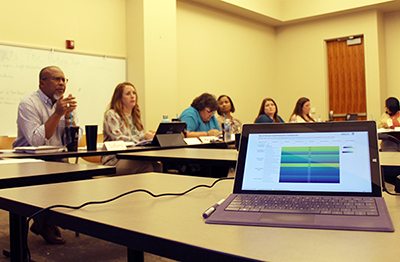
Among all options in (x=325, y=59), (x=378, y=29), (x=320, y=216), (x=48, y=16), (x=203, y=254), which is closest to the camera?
(x=203, y=254)

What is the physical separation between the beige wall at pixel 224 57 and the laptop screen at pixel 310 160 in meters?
4.85

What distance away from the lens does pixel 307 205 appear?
728mm

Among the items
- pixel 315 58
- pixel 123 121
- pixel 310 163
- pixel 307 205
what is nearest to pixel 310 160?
pixel 310 163

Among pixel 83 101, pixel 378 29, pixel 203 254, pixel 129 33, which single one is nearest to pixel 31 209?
pixel 203 254

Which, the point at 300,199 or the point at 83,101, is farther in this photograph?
the point at 83,101

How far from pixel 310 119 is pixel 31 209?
531 centimetres

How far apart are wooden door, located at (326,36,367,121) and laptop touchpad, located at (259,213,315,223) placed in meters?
6.55

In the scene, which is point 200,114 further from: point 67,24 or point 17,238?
point 17,238

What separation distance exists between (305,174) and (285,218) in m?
0.18

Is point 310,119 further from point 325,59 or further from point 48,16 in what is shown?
point 48,16

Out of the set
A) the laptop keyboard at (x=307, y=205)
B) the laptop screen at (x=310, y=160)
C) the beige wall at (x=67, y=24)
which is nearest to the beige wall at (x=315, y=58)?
the beige wall at (x=67, y=24)

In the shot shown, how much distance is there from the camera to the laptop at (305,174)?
69cm

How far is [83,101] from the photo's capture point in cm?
443

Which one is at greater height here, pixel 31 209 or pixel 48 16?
pixel 48 16
